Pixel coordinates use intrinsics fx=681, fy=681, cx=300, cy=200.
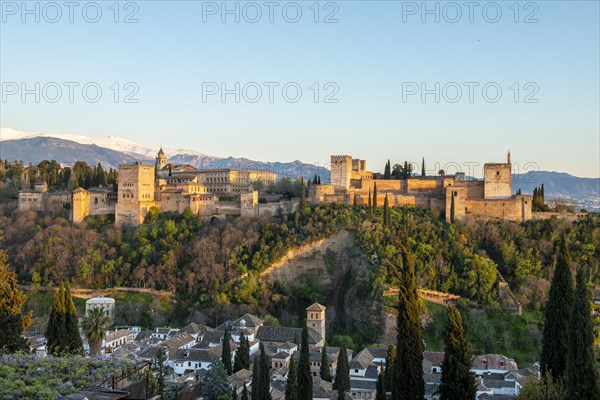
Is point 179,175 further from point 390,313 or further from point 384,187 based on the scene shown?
point 390,313

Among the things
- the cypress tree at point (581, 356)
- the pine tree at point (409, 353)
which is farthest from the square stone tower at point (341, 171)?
the cypress tree at point (581, 356)

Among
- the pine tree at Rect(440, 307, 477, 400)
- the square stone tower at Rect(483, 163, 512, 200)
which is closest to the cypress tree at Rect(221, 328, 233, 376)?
the pine tree at Rect(440, 307, 477, 400)

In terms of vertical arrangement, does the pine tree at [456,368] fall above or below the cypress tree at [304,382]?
above

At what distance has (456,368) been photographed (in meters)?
18.5

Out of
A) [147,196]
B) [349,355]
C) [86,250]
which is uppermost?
[147,196]

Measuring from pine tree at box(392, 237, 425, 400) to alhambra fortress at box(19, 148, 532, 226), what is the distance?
33905 mm

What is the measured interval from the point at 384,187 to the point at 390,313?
15215 millimetres

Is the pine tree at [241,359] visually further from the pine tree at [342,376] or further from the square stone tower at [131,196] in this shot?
the square stone tower at [131,196]

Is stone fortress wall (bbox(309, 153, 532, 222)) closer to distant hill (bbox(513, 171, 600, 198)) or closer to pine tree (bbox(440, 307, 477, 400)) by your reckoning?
pine tree (bbox(440, 307, 477, 400))

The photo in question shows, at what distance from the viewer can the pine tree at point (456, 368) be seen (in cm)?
1838

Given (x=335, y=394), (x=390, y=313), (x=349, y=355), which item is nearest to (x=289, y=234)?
(x=390, y=313)

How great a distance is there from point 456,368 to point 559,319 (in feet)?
11.6

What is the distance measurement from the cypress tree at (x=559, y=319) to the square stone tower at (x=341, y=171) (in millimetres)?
39038

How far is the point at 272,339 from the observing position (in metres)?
41.1
